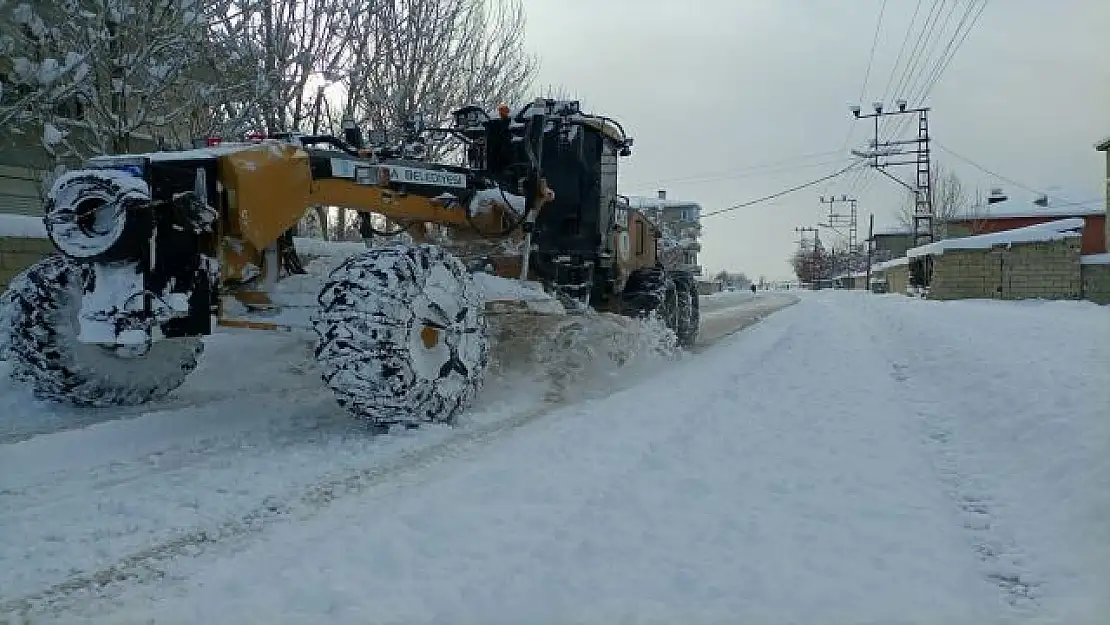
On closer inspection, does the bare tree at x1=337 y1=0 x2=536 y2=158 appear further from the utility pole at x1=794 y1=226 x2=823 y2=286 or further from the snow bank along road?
the utility pole at x1=794 y1=226 x2=823 y2=286

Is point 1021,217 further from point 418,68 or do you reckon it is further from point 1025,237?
point 418,68

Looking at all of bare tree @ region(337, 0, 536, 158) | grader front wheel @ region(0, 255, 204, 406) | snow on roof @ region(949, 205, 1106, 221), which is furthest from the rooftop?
grader front wheel @ region(0, 255, 204, 406)

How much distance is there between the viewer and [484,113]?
8.01 meters

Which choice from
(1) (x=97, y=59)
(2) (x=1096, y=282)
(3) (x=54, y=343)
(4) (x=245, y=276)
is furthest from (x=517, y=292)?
(2) (x=1096, y=282)

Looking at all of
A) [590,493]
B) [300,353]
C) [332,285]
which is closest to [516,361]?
[300,353]

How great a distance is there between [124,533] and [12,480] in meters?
1.15

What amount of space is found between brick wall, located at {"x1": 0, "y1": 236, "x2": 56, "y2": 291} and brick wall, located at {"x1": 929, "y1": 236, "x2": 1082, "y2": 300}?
25.7 meters

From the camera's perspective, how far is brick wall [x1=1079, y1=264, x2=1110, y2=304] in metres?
25.4

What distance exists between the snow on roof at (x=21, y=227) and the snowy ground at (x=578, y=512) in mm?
4325

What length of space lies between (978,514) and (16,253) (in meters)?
9.58

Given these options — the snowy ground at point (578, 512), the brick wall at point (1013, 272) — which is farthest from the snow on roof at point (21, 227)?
the brick wall at point (1013, 272)

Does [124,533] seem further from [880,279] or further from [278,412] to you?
[880,279]

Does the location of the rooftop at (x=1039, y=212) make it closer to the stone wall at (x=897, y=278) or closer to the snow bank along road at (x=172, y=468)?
the stone wall at (x=897, y=278)

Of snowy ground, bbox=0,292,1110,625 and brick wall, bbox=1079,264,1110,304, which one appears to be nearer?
snowy ground, bbox=0,292,1110,625
